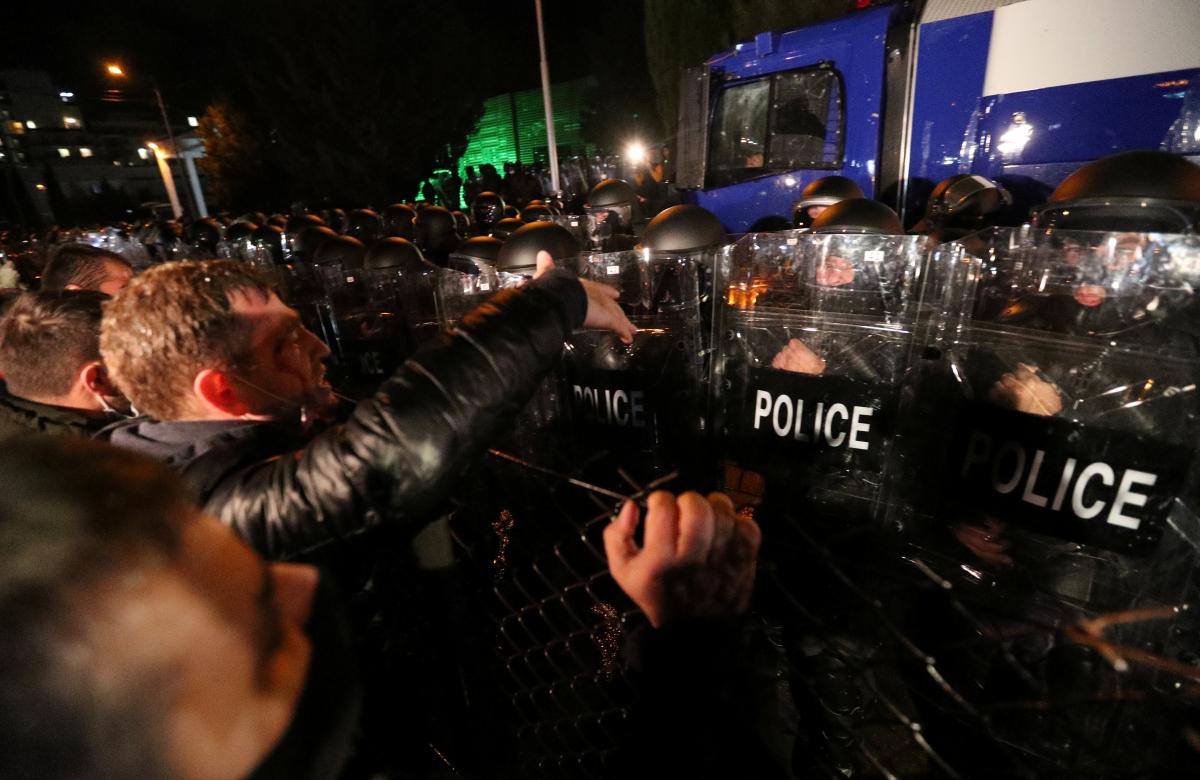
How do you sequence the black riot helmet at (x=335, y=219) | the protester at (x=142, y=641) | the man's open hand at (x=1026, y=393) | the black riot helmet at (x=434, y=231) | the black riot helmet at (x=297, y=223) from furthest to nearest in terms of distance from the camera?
A: the black riot helmet at (x=335, y=219), the black riot helmet at (x=297, y=223), the black riot helmet at (x=434, y=231), the man's open hand at (x=1026, y=393), the protester at (x=142, y=641)

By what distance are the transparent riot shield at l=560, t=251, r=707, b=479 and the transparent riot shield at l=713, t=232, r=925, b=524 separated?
19 cm

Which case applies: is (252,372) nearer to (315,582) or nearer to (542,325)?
(542,325)

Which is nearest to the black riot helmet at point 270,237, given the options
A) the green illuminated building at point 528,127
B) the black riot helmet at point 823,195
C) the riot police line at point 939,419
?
the riot police line at point 939,419

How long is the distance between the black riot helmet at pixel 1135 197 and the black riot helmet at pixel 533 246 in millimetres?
3508

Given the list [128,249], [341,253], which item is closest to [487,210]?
[341,253]

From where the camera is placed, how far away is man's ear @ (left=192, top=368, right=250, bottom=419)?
148cm

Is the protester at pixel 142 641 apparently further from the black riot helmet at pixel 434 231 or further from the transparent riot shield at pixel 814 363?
the black riot helmet at pixel 434 231

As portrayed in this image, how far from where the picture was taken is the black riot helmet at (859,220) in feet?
13.0

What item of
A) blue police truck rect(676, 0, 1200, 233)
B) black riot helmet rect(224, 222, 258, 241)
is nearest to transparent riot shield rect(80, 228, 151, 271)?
black riot helmet rect(224, 222, 258, 241)

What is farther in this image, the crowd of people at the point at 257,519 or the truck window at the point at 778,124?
the truck window at the point at 778,124

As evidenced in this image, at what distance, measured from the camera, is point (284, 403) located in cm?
166

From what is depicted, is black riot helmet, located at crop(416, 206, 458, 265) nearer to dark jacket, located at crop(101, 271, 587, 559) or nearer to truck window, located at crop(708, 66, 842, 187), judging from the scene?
truck window, located at crop(708, 66, 842, 187)

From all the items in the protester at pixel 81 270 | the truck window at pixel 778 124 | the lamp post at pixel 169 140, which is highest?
the lamp post at pixel 169 140

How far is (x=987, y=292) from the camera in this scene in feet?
9.18
